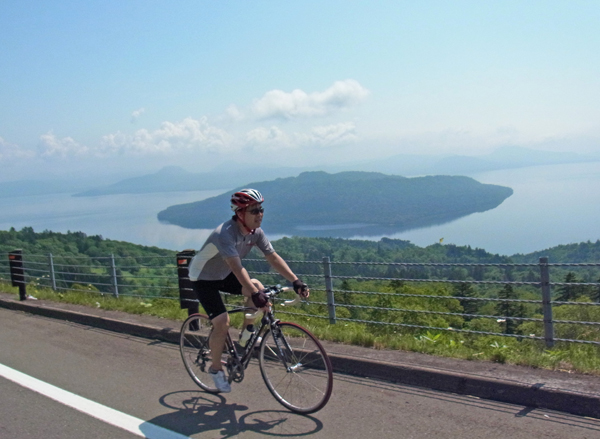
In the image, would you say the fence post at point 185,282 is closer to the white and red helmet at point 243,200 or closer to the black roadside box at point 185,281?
the black roadside box at point 185,281

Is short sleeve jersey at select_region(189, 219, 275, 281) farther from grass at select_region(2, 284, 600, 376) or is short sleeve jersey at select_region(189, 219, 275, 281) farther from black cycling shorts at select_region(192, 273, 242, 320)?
grass at select_region(2, 284, 600, 376)

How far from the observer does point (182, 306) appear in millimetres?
8422

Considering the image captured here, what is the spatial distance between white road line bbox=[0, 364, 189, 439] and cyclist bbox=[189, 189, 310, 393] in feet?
2.46

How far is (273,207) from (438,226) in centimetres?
2840

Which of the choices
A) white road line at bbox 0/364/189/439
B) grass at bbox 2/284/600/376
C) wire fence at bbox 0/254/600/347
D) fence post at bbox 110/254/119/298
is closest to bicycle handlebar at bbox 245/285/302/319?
white road line at bbox 0/364/189/439

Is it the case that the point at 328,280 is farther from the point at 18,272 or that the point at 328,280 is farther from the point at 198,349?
the point at 18,272

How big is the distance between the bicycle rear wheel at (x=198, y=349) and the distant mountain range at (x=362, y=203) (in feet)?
254

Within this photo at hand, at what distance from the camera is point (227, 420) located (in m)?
4.45

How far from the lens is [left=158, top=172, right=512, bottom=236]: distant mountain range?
88625mm

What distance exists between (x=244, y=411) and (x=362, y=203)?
312 ft

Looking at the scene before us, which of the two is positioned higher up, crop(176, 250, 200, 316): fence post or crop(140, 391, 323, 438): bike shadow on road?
crop(176, 250, 200, 316): fence post

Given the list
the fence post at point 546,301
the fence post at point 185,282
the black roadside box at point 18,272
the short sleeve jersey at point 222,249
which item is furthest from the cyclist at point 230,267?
the black roadside box at point 18,272

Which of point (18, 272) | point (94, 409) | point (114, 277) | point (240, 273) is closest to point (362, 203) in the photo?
point (114, 277)

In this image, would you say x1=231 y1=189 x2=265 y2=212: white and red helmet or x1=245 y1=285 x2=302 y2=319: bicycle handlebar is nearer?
x1=231 y1=189 x2=265 y2=212: white and red helmet
